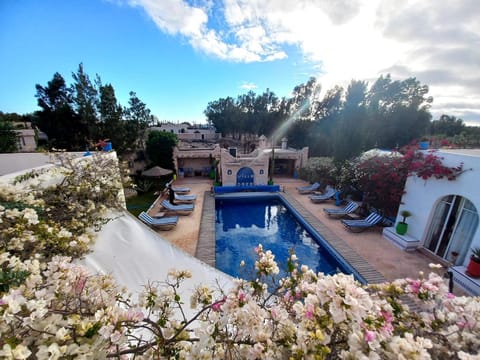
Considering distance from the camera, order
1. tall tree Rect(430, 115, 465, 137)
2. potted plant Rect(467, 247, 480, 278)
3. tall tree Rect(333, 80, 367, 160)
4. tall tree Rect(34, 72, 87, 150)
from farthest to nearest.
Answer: tall tree Rect(430, 115, 465, 137)
tall tree Rect(34, 72, 87, 150)
tall tree Rect(333, 80, 367, 160)
potted plant Rect(467, 247, 480, 278)

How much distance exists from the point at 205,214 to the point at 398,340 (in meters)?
10.9

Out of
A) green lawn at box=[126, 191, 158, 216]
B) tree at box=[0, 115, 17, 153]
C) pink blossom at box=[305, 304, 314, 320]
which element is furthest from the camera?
green lawn at box=[126, 191, 158, 216]

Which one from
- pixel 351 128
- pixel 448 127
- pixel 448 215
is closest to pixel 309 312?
pixel 448 215

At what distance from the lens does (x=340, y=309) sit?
136 cm

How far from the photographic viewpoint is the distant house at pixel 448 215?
6.15 meters

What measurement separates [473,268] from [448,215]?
1998mm

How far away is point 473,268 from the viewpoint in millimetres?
5898

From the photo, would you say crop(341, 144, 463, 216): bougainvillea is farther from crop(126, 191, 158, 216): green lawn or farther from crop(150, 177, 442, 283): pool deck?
crop(126, 191, 158, 216): green lawn

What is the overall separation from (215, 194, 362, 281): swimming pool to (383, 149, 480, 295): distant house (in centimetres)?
335

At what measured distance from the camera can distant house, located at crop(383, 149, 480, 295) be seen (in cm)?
615

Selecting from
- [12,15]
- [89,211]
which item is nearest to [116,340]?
[89,211]

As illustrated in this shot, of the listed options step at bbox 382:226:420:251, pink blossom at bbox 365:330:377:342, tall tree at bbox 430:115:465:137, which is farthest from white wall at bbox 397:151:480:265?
tall tree at bbox 430:115:465:137

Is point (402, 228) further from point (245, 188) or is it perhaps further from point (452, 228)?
point (245, 188)

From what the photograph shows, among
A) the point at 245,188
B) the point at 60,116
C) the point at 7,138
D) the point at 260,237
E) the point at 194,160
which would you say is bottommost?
the point at 260,237
